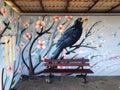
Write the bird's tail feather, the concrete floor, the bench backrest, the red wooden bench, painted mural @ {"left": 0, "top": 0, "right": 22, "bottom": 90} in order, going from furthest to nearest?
1. the bird's tail feather
2. the bench backrest
3. the red wooden bench
4. the concrete floor
5. painted mural @ {"left": 0, "top": 0, "right": 22, "bottom": 90}

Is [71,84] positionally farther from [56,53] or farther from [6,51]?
[6,51]

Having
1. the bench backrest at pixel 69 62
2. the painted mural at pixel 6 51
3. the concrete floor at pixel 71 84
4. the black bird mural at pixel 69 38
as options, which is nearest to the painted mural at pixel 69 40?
the black bird mural at pixel 69 38

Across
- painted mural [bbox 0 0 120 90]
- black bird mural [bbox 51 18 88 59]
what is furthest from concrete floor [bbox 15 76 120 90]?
black bird mural [bbox 51 18 88 59]

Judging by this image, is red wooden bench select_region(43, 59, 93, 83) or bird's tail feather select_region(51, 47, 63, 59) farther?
bird's tail feather select_region(51, 47, 63, 59)

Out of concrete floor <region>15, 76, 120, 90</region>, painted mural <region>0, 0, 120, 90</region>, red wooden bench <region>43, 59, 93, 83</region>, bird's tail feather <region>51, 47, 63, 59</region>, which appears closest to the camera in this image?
concrete floor <region>15, 76, 120, 90</region>

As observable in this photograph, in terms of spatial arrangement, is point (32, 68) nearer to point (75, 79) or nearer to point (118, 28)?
point (75, 79)

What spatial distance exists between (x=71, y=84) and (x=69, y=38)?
200 centimetres

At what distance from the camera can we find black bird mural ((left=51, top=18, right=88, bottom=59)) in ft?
27.4

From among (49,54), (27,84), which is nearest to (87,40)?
(49,54)

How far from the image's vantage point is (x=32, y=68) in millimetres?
8383

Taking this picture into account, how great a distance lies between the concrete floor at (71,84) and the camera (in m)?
6.66

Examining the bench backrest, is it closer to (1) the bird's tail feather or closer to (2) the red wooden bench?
(2) the red wooden bench

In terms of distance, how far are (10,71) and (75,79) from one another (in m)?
2.60

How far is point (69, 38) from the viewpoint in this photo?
8398mm
